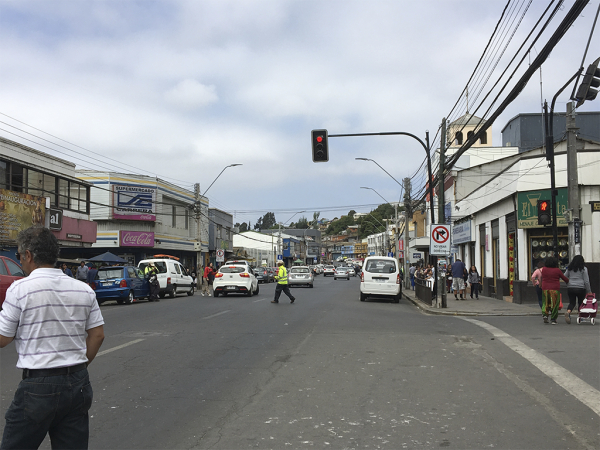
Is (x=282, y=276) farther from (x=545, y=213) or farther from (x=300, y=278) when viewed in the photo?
(x=300, y=278)

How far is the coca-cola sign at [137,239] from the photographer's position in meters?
42.8

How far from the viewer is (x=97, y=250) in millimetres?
43000

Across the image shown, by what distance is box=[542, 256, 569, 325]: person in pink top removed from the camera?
540 inches

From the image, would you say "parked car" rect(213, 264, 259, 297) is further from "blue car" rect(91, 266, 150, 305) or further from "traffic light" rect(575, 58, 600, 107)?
"traffic light" rect(575, 58, 600, 107)

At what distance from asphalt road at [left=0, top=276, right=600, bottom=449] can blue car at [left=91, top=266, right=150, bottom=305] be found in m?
10.6

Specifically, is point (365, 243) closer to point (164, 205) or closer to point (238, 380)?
point (164, 205)

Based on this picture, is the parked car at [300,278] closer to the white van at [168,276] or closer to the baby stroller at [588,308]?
the white van at [168,276]

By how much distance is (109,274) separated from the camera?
23.3m

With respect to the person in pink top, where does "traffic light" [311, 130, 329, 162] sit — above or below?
above

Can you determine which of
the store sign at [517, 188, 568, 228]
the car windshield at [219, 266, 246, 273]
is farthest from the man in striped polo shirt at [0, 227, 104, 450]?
the car windshield at [219, 266, 246, 273]

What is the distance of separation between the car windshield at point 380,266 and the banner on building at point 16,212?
Answer: 13762mm

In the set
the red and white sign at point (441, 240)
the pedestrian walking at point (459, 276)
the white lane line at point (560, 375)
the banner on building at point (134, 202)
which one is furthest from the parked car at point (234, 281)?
the banner on building at point (134, 202)

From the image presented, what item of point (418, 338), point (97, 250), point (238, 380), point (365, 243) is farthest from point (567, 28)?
point (365, 243)

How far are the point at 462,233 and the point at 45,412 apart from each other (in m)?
34.1
